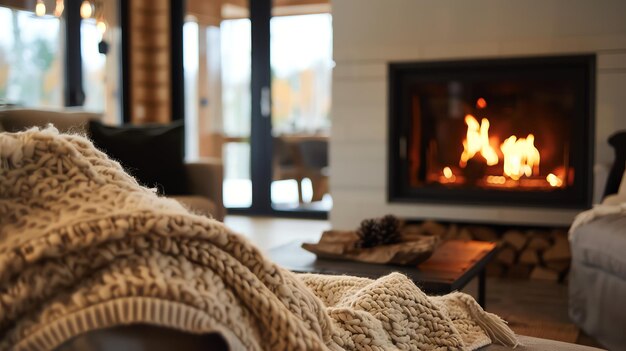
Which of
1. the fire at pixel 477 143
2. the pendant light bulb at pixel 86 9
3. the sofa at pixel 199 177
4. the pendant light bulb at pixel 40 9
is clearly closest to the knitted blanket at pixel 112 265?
the sofa at pixel 199 177

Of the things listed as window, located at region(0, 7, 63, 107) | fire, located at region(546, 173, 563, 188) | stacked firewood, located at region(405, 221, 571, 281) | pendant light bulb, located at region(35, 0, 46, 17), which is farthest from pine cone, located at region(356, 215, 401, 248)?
pendant light bulb, located at region(35, 0, 46, 17)

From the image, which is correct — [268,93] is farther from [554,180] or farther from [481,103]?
[554,180]

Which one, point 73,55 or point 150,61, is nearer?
point 73,55

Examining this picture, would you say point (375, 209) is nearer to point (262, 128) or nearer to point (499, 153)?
point (499, 153)

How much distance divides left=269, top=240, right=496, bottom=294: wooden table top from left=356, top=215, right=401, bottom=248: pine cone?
112 mm

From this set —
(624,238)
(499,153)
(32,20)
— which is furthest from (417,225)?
(32,20)

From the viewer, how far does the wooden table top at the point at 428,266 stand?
7.14 feet

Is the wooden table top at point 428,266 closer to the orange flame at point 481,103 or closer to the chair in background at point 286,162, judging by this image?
the orange flame at point 481,103

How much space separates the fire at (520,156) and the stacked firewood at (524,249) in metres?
0.33

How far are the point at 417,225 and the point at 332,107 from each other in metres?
0.86

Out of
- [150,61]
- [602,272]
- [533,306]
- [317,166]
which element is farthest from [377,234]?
[150,61]

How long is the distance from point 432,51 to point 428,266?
219 centimetres

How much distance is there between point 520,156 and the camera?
4211 millimetres

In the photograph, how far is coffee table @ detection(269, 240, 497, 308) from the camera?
7.14 feet
